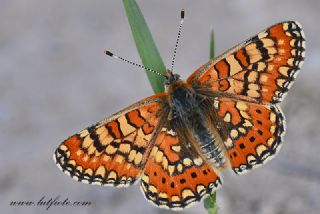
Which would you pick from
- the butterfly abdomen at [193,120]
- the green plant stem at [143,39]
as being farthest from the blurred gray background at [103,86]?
the green plant stem at [143,39]

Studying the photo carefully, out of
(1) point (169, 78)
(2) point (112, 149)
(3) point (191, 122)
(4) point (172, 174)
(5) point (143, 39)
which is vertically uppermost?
(5) point (143, 39)

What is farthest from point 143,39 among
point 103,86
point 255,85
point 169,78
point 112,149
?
point 103,86

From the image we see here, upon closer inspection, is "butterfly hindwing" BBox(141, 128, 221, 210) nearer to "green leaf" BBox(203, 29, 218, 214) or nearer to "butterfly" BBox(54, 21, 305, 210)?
"butterfly" BBox(54, 21, 305, 210)

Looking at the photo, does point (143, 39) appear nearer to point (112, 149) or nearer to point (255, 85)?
point (112, 149)

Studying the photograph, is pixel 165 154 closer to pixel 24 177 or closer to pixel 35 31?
pixel 24 177

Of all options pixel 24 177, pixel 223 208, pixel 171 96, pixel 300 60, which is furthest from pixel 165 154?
pixel 24 177

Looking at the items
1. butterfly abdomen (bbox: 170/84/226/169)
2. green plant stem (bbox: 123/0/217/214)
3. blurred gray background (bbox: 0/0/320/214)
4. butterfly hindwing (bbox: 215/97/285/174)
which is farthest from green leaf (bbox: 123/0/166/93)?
blurred gray background (bbox: 0/0/320/214)

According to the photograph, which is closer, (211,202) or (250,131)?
(211,202)
